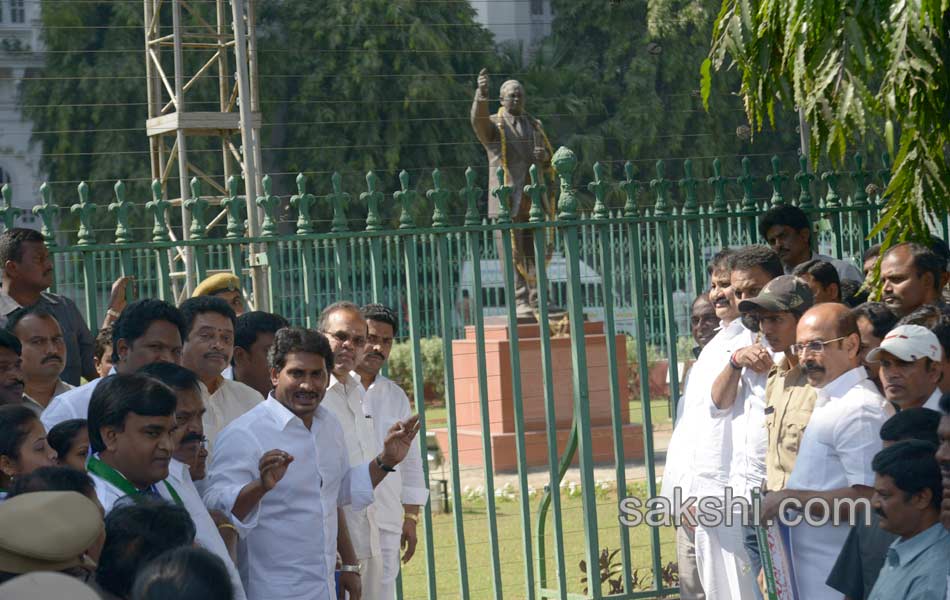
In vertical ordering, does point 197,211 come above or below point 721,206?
above

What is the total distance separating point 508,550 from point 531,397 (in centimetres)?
269

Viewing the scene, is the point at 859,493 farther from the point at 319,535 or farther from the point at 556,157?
the point at 556,157

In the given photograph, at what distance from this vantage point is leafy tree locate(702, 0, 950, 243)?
4129 millimetres

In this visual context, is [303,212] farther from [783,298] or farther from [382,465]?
[783,298]

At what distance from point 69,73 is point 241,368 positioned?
2215 cm

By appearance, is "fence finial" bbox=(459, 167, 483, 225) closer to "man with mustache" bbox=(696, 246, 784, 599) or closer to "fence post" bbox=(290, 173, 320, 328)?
"fence post" bbox=(290, 173, 320, 328)

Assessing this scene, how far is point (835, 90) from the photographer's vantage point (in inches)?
168

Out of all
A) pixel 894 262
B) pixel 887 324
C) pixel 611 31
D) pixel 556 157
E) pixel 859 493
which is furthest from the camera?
pixel 611 31

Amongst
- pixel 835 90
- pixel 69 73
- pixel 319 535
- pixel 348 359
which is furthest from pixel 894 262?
pixel 69 73

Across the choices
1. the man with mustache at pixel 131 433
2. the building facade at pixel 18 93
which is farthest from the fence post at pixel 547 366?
the building facade at pixel 18 93

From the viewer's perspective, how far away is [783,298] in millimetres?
4633

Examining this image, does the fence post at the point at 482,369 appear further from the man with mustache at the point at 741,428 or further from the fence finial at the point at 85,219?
the fence finial at the point at 85,219

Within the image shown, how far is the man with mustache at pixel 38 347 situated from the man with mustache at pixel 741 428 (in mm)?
2400

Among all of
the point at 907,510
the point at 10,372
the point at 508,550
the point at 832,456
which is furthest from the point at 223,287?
the point at 508,550
